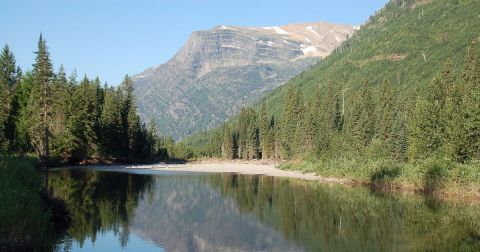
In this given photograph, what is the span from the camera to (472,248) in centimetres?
2648

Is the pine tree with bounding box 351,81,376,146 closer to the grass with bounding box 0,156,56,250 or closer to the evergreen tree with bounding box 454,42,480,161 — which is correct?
the evergreen tree with bounding box 454,42,480,161

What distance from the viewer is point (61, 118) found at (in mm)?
96000

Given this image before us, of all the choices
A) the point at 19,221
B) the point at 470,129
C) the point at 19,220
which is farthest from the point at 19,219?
the point at 470,129

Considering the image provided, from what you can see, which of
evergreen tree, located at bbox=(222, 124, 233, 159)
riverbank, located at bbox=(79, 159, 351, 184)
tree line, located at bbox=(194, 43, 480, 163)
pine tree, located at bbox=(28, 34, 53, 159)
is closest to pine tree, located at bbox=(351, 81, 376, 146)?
tree line, located at bbox=(194, 43, 480, 163)

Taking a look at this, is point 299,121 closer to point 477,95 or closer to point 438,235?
point 477,95

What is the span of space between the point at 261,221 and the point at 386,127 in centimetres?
6217

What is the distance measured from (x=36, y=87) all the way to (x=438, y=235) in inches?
2835

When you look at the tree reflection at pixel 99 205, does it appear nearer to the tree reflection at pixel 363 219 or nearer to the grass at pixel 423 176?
the tree reflection at pixel 363 219

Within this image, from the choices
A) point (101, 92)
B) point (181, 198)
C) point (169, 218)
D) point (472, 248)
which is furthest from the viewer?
point (101, 92)

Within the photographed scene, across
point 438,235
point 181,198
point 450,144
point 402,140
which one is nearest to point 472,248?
point 438,235

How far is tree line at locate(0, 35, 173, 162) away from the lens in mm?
80625

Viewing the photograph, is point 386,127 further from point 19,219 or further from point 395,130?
point 19,219

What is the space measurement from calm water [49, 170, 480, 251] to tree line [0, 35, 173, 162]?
27425 mm

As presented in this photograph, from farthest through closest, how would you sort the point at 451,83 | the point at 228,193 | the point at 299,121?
the point at 299,121
the point at 451,83
the point at 228,193
